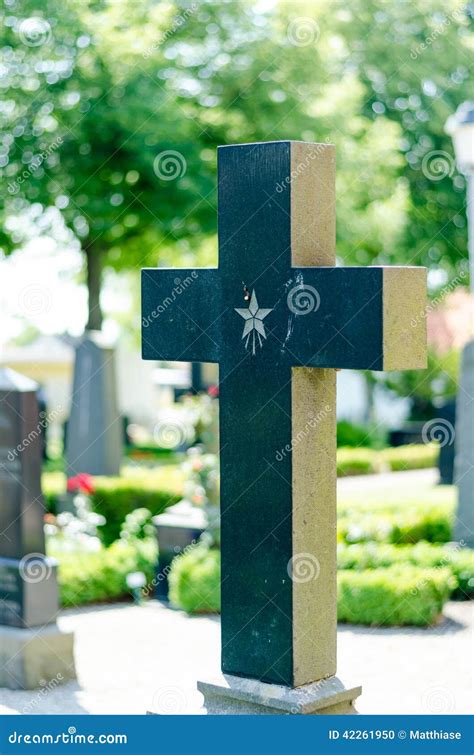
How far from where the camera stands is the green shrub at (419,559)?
9930 mm

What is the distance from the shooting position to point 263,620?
16.3ft

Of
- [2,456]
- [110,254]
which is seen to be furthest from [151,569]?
[110,254]

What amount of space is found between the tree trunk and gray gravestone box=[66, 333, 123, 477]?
3.56 metres

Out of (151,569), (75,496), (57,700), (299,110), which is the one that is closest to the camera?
(57,700)

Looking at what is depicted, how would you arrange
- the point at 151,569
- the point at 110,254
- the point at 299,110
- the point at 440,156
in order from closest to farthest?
1. the point at 151,569
2. the point at 299,110
3. the point at 110,254
4. the point at 440,156

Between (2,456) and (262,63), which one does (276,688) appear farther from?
(262,63)

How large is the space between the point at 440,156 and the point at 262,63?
6696 mm

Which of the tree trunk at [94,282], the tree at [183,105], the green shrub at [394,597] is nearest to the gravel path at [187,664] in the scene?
the green shrub at [394,597]

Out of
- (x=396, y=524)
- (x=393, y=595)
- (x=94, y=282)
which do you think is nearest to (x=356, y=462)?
(x=94, y=282)

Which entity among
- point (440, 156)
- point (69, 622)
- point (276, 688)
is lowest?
point (69, 622)

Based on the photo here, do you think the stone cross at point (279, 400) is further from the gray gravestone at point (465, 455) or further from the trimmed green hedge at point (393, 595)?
the gray gravestone at point (465, 455)

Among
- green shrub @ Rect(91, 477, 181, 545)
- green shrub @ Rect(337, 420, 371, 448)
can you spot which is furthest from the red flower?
green shrub @ Rect(337, 420, 371, 448)

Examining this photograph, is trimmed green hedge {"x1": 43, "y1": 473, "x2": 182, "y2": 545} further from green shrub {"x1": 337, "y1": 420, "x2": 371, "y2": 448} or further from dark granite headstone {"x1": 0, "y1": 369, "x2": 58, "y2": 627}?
green shrub {"x1": 337, "y1": 420, "x2": 371, "y2": 448}

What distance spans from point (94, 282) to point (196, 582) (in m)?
12.5
